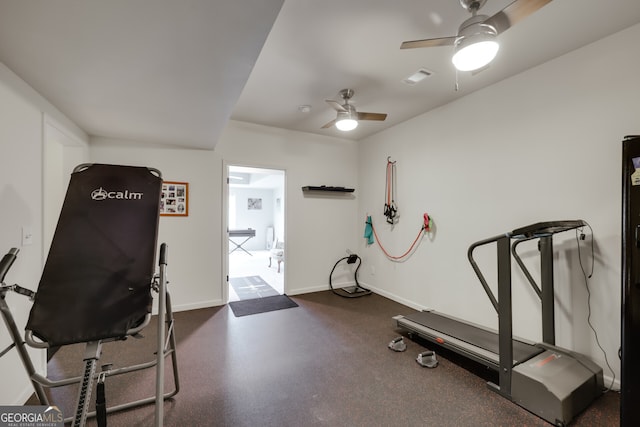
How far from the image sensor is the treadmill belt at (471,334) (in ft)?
7.14

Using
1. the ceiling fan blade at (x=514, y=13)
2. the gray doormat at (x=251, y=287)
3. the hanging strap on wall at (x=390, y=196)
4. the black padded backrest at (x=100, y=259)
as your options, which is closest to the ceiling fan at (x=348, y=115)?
the hanging strap on wall at (x=390, y=196)

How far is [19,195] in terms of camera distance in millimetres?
1902

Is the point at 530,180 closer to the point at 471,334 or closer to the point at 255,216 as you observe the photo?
the point at 471,334

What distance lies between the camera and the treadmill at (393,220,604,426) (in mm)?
1761

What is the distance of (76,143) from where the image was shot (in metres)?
3.01

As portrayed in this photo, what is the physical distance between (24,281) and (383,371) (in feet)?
9.68

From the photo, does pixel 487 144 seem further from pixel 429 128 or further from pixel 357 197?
pixel 357 197

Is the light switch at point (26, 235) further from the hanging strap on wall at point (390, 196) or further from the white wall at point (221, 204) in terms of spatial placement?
the hanging strap on wall at point (390, 196)

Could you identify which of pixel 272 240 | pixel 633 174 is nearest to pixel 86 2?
pixel 633 174

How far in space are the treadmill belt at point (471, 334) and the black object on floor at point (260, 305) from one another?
1.87 metres

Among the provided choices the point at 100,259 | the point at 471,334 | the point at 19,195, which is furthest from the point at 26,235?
the point at 471,334

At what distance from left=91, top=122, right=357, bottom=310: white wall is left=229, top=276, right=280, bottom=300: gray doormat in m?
0.45

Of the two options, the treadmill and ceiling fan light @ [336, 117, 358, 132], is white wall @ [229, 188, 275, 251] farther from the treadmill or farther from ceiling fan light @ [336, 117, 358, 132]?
the treadmill

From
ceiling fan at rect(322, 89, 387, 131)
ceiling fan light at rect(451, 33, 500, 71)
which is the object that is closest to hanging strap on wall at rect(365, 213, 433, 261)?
ceiling fan at rect(322, 89, 387, 131)
